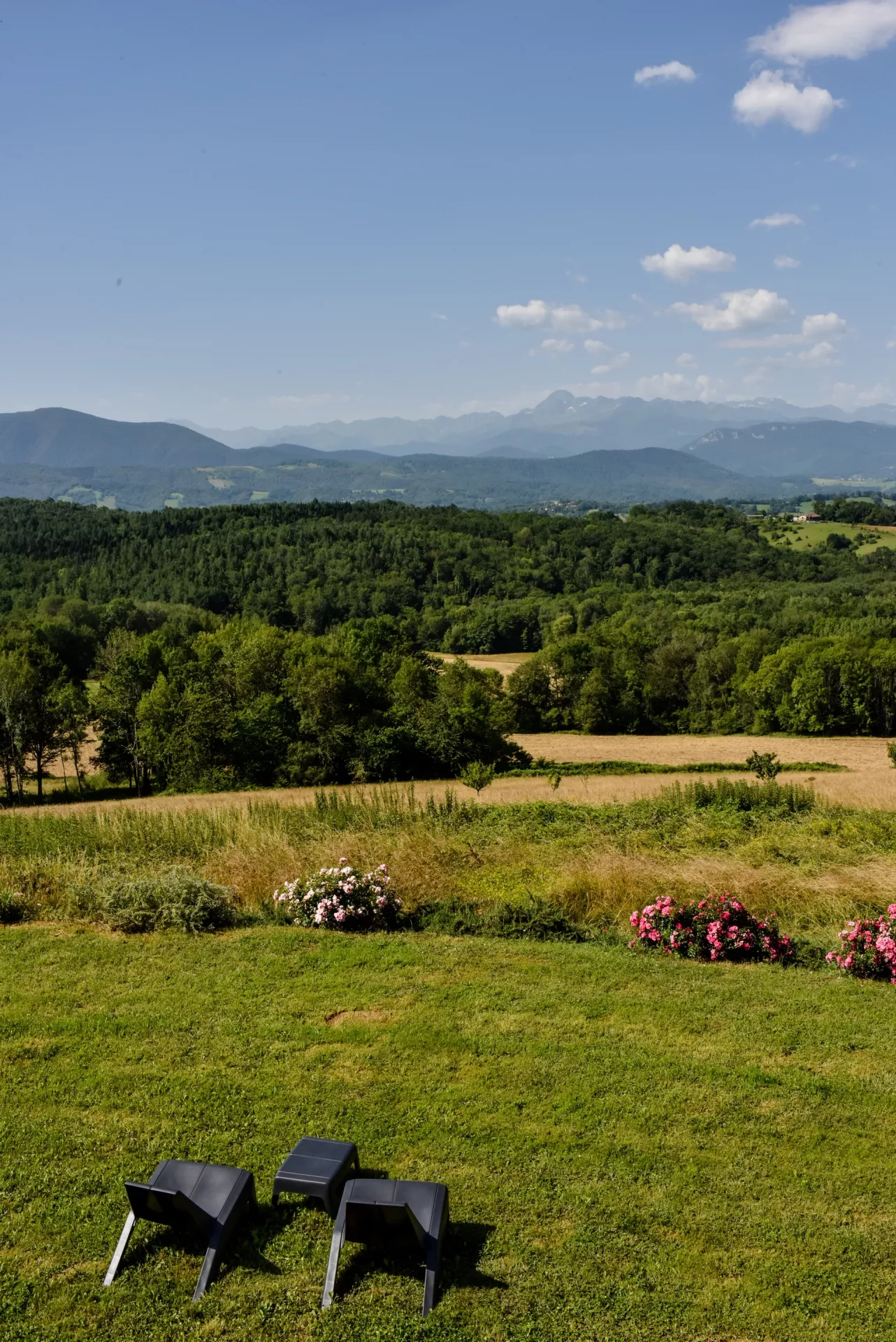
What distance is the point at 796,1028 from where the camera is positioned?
6914 millimetres

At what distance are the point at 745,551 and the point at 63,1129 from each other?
109648 millimetres

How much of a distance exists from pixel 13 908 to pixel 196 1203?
262 inches

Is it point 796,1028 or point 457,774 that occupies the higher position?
point 796,1028

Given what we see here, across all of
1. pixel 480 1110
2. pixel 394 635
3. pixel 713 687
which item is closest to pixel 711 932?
pixel 480 1110

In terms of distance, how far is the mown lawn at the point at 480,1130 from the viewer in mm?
4195

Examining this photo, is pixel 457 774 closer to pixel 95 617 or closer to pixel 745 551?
pixel 95 617

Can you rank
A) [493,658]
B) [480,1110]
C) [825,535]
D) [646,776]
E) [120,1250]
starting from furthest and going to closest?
[825,535]
[493,658]
[646,776]
[480,1110]
[120,1250]

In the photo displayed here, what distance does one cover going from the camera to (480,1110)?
5.72 metres

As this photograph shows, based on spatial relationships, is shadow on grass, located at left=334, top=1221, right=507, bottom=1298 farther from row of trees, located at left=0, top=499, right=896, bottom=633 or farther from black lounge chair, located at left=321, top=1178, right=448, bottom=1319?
row of trees, located at left=0, top=499, right=896, bottom=633

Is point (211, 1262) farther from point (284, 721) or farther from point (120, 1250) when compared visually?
point (284, 721)

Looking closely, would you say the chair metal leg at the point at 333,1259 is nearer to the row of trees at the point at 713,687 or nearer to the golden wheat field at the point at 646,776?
the golden wheat field at the point at 646,776

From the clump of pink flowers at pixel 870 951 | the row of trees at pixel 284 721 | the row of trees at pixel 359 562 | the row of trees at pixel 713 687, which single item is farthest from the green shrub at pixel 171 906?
the row of trees at pixel 359 562

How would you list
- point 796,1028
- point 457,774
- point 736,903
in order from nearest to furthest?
point 796,1028
point 736,903
point 457,774

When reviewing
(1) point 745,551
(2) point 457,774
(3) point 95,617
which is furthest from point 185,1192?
(1) point 745,551
